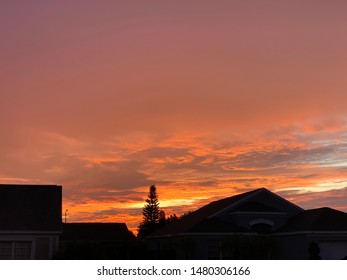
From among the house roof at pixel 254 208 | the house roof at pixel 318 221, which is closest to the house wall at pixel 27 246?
the house roof at pixel 254 208

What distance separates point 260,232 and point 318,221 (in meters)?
6.08

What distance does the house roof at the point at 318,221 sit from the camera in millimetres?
45719

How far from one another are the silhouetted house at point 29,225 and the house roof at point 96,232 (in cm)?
3865

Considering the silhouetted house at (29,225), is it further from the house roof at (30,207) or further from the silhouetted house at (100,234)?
the silhouetted house at (100,234)

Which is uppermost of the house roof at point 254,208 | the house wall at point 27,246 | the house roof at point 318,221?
the house roof at point 254,208

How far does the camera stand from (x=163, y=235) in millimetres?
55844

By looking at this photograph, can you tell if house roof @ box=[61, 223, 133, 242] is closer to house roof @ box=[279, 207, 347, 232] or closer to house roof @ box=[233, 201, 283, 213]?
house roof @ box=[233, 201, 283, 213]

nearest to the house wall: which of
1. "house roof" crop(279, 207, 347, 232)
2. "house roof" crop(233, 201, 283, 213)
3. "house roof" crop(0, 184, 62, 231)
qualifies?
"house roof" crop(0, 184, 62, 231)

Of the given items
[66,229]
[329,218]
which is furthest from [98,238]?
[329,218]

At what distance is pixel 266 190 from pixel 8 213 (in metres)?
24.9

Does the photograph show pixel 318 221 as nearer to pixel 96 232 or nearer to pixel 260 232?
pixel 260 232

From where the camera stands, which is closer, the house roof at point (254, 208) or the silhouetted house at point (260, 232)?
the silhouetted house at point (260, 232)
